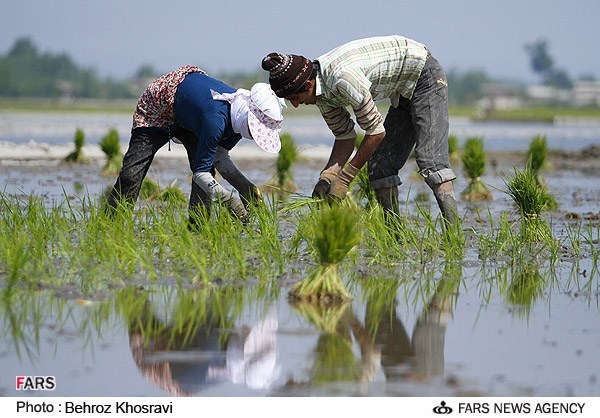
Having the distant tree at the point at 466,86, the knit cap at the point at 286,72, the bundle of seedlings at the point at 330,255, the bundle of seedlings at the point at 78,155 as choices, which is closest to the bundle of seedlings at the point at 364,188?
the knit cap at the point at 286,72

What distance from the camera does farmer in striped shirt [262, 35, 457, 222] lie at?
656 centimetres

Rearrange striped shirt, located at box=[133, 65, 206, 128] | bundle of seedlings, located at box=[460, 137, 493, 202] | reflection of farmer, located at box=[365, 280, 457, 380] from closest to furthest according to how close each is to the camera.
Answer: reflection of farmer, located at box=[365, 280, 457, 380]
striped shirt, located at box=[133, 65, 206, 128]
bundle of seedlings, located at box=[460, 137, 493, 202]

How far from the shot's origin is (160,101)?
7410mm

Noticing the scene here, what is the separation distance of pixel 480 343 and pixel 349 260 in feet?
6.93

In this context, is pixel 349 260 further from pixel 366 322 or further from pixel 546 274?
pixel 366 322

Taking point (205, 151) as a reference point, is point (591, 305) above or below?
below

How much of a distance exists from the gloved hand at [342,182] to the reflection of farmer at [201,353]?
1744mm

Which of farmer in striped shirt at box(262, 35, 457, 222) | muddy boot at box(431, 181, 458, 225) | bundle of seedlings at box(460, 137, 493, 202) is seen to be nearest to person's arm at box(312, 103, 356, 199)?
farmer in striped shirt at box(262, 35, 457, 222)

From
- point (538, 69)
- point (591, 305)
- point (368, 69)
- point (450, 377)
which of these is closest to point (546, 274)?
point (591, 305)

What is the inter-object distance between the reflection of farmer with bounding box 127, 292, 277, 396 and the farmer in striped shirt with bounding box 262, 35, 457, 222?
5.74 feet

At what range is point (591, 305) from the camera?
5.90 m

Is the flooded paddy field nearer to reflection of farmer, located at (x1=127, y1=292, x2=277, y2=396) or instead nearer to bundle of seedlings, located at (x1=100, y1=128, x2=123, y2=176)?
reflection of farmer, located at (x1=127, y1=292, x2=277, y2=396)
